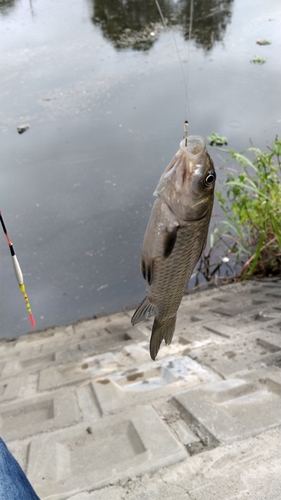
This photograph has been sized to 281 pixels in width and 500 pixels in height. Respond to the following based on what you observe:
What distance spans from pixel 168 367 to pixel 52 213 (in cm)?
331

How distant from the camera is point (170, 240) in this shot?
127 centimetres

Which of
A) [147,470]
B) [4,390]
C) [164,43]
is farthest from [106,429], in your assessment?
[164,43]

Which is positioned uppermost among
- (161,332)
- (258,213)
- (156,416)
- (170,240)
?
(170,240)

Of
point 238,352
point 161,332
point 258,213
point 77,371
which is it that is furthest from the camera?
point 258,213

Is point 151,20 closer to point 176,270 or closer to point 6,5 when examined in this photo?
point 6,5

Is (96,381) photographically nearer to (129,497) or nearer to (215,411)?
(215,411)

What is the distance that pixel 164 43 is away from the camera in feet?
30.5

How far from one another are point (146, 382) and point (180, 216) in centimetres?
141

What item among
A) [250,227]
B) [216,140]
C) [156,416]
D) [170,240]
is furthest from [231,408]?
[216,140]

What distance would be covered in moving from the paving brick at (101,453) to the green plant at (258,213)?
227 centimetres

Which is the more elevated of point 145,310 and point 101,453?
point 145,310

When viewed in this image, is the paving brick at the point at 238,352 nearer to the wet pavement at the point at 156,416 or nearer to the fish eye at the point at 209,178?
the wet pavement at the point at 156,416

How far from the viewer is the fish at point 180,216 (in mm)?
1249

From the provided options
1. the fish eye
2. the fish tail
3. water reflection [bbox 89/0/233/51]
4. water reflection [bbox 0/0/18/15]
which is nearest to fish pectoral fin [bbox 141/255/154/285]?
the fish tail
